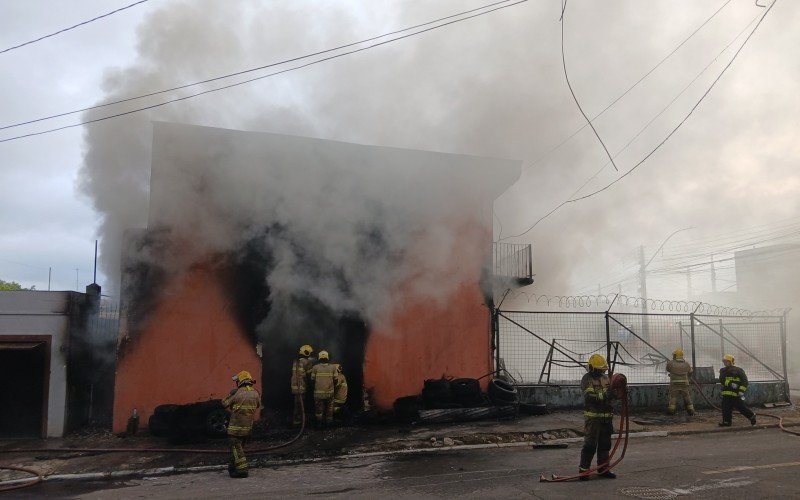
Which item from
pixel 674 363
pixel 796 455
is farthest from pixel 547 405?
pixel 796 455

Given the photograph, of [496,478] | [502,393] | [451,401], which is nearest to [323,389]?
[451,401]

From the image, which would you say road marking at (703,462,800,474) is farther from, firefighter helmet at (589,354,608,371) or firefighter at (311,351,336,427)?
firefighter at (311,351,336,427)

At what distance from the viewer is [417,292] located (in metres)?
10.3

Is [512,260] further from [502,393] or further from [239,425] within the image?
[239,425]

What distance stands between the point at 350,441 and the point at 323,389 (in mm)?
1060

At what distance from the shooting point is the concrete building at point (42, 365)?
8891mm

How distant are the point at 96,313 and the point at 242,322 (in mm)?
2920


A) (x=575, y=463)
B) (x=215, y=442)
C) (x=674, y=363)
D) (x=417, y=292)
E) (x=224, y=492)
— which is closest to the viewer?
(x=224, y=492)

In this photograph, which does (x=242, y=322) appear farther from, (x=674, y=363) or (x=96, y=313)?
(x=674, y=363)

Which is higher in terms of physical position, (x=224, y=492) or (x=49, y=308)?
(x=49, y=308)

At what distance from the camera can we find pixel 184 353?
9148mm

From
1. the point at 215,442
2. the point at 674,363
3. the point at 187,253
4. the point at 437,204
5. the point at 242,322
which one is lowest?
the point at 215,442

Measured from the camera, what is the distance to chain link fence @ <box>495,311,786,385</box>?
10.9m

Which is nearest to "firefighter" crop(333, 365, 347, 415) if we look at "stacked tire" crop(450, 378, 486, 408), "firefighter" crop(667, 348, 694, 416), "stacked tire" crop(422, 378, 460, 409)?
"stacked tire" crop(422, 378, 460, 409)
